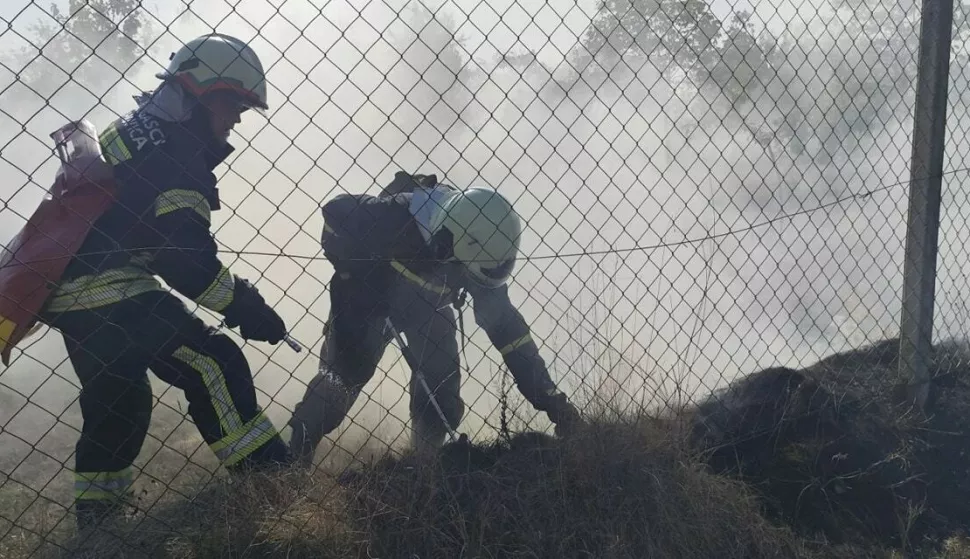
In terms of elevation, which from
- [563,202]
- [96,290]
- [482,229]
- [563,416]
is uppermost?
[563,202]

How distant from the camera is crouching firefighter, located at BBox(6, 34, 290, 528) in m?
3.09

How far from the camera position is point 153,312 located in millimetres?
3191

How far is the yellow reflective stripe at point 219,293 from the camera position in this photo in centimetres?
315

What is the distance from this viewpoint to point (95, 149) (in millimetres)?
3076

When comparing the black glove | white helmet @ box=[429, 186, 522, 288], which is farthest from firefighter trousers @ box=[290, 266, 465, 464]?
the black glove

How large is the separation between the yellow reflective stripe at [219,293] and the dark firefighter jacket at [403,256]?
75cm

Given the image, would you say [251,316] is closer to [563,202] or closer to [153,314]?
[153,314]

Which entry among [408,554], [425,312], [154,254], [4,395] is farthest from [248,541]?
[4,395]

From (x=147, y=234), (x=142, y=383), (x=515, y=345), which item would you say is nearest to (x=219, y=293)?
(x=147, y=234)

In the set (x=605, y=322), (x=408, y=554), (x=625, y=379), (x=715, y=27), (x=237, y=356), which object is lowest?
(x=408, y=554)

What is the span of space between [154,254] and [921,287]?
3403mm

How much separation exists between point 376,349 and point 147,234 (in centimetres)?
138

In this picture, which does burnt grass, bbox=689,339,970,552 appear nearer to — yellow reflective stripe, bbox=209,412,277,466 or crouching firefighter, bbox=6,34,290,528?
yellow reflective stripe, bbox=209,412,277,466

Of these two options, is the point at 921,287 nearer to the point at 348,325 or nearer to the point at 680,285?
the point at 348,325
